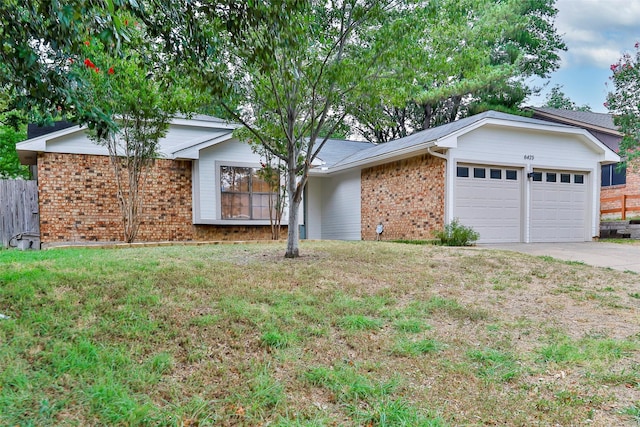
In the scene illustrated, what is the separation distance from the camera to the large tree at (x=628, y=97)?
1198 cm

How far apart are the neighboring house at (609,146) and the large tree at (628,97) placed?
1845 mm

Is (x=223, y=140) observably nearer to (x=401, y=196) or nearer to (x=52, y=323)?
(x=401, y=196)

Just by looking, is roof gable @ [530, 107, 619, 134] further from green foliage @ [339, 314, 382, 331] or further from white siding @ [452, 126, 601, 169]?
green foliage @ [339, 314, 382, 331]

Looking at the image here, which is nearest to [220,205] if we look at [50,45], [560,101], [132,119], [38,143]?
[132,119]

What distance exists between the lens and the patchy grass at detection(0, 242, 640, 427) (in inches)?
84.9

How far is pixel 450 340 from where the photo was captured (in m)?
3.23

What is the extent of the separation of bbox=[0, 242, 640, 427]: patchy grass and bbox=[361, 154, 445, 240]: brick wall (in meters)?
5.13

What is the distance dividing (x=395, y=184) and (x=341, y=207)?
295 centimetres

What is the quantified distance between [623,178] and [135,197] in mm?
17779

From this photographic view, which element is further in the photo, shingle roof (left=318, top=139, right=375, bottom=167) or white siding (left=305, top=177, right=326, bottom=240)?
white siding (left=305, top=177, right=326, bottom=240)

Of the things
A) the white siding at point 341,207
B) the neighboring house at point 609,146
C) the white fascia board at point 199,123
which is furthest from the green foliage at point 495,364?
the neighboring house at point 609,146

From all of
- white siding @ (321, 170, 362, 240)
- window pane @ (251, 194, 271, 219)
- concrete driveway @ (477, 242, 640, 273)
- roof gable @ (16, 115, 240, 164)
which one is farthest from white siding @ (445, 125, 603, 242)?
roof gable @ (16, 115, 240, 164)

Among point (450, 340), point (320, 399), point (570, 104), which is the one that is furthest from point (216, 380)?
point (570, 104)

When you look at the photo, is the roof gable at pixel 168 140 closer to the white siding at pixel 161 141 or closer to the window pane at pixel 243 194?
the white siding at pixel 161 141
